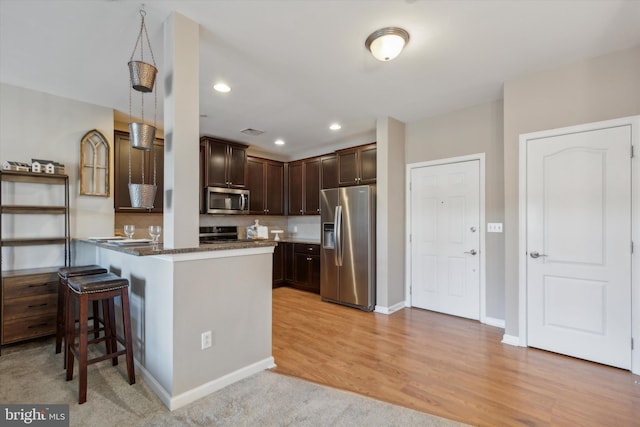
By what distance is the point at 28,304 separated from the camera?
2865mm

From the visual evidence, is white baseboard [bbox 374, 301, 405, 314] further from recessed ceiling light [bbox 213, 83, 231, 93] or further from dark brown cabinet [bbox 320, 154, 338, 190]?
recessed ceiling light [bbox 213, 83, 231, 93]

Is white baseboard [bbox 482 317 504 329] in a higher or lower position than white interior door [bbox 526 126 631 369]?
lower

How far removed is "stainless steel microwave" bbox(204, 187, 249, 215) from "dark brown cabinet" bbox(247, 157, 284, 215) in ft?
0.85

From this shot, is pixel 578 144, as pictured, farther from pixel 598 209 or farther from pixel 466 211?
pixel 466 211

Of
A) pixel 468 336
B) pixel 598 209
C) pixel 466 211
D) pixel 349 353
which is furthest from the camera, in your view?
pixel 466 211

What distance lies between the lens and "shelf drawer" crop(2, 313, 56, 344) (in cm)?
276

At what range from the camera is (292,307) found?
427cm

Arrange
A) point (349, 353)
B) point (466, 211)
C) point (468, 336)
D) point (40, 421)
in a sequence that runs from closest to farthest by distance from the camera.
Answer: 1. point (40, 421)
2. point (349, 353)
3. point (468, 336)
4. point (466, 211)

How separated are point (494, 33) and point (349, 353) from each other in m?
2.95

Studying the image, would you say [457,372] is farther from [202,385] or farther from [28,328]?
[28,328]

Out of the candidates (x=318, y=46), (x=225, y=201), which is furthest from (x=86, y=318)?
(x=225, y=201)

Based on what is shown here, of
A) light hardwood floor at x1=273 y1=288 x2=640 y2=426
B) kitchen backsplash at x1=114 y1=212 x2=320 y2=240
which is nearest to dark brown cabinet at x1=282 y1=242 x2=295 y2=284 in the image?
kitchen backsplash at x1=114 y1=212 x2=320 y2=240

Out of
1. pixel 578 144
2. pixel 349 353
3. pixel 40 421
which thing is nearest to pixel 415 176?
pixel 578 144

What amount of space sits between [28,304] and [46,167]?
54.6 inches
